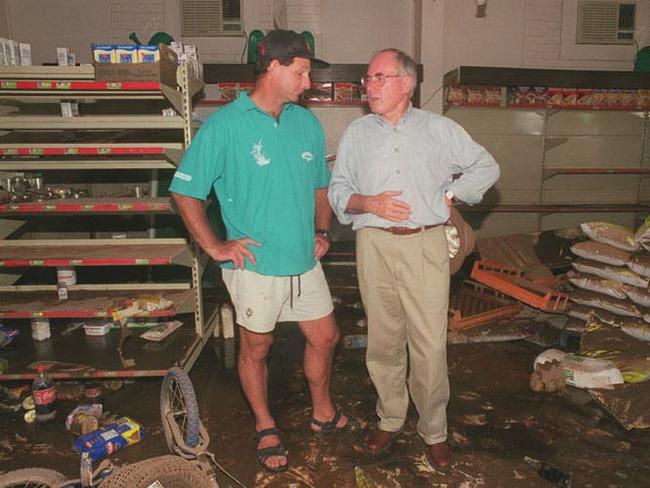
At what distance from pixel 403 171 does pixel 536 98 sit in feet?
19.2

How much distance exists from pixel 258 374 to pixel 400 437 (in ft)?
3.10

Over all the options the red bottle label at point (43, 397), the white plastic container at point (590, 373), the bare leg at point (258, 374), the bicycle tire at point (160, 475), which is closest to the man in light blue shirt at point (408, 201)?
the bare leg at point (258, 374)

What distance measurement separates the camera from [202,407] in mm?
3383

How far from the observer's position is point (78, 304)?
3.66m

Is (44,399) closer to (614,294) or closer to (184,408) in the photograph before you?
(184,408)

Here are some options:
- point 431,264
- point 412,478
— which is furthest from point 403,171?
point 412,478

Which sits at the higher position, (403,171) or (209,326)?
(403,171)

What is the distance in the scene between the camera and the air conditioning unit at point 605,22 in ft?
25.2

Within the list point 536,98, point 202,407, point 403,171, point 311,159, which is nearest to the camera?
point 403,171

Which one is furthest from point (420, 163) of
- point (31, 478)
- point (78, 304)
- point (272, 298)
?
point (78, 304)

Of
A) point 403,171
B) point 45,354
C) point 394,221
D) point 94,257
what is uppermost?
point 403,171

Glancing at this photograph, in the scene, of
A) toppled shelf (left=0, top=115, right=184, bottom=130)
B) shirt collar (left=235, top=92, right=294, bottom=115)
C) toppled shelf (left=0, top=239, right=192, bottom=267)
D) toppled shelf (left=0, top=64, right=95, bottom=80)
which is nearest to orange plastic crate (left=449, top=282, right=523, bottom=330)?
toppled shelf (left=0, top=239, right=192, bottom=267)

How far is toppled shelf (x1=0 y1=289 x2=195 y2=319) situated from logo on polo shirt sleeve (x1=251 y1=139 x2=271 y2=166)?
1.60m

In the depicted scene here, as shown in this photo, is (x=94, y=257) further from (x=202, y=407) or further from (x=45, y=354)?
(x=202, y=407)
